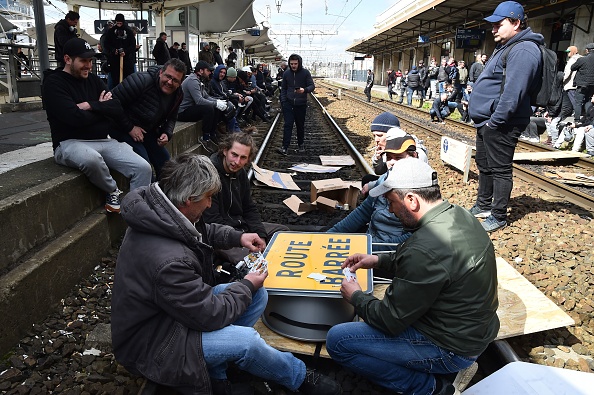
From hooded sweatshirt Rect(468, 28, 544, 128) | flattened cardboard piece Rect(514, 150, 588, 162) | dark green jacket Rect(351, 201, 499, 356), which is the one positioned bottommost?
flattened cardboard piece Rect(514, 150, 588, 162)

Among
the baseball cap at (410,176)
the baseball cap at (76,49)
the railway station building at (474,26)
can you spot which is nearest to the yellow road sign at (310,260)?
the baseball cap at (410,176)

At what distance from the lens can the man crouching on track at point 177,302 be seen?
2062 mm

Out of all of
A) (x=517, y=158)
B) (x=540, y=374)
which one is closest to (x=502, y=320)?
(x=540, y=374)

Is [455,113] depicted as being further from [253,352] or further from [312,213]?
[253,352]

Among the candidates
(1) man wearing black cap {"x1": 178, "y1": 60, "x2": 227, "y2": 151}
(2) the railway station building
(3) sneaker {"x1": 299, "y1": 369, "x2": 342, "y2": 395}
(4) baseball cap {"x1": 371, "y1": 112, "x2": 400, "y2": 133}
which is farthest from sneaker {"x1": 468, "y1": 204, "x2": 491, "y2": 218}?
(2) the railway station building

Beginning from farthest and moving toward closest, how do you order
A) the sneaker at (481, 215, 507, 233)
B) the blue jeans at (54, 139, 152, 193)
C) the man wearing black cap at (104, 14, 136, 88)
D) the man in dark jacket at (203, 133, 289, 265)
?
the man wearing black cap at (104, 14, 136, 88) < the sneaker at (481, 215, 507, 233) < the blue jeans at (54, 139, 152, 193) < the man in dark jacket at (203, 133, 289, 265)

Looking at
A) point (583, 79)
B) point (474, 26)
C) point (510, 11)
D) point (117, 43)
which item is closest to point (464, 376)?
point (510, 11)

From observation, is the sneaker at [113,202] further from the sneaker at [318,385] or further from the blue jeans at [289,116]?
the blue jeans at [289,116]

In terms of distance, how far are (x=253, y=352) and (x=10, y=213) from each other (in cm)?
191

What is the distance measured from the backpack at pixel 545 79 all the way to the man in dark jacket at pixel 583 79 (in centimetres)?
737

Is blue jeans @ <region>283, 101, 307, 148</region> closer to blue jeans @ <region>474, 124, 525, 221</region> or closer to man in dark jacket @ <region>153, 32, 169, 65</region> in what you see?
man in dark jacket @ <region>153, 32, 169, 65</region>

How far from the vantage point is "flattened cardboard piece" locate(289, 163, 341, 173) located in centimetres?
764

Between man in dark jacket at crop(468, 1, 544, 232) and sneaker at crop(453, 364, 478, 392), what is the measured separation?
279 centimetres

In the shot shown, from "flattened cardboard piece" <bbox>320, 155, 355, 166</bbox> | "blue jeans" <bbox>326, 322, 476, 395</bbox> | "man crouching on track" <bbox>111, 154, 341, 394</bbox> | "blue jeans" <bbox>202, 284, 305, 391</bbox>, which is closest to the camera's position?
"man crouching on track" <bbox>111, 154, 341, 394</bbox>
